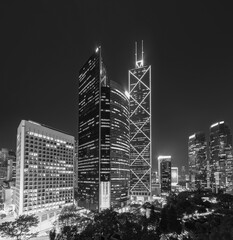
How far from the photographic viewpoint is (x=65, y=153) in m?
75.5

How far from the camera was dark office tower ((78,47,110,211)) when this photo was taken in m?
85.5

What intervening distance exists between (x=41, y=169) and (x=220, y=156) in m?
141

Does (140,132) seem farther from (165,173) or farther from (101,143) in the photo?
(165,173)

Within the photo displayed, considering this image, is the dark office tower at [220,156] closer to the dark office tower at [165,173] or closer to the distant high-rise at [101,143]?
the dark office tower at [165,173]

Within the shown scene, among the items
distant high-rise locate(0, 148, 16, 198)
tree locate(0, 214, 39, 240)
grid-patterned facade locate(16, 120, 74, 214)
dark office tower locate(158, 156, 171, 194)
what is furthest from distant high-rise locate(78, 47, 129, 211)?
dark office tower locate(158, 156, 171, 194)

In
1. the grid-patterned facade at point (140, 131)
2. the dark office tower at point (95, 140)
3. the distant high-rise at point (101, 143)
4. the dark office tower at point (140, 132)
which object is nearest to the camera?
the dark office tower at point (95, 140)

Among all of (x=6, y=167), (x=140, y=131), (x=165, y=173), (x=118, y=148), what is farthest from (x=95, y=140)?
(x=165, y=173)

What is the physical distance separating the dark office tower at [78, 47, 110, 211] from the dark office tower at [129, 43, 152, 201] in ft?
128

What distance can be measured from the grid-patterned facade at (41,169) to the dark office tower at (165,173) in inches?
3900

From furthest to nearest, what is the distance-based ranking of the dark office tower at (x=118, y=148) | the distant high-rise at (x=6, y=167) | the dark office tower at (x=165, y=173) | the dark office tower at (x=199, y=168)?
the dark office tower at (x=199, y=168) → the dark office tower at (x=165, y=173) → the distant high-rise at (x=6, y=167) → the dark office tower at (x=118, y=148)

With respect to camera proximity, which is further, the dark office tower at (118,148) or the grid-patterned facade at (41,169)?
the dark office tower at (118,148)

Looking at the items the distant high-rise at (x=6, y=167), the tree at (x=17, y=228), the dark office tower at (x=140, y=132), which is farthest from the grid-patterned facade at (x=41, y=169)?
the dark office tower at (x=140, y=132)

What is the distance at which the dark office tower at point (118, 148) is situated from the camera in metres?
89.2

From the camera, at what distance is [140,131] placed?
136 meters
